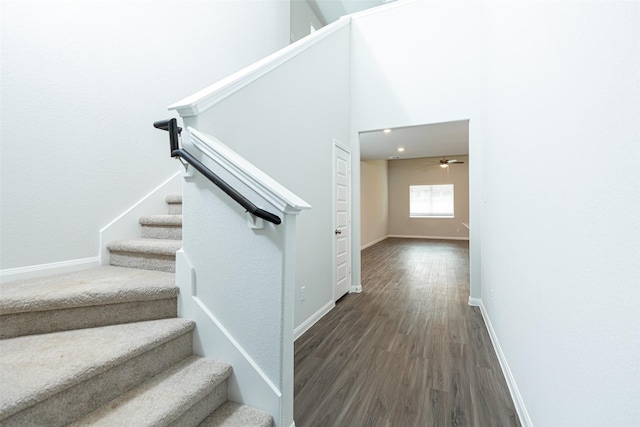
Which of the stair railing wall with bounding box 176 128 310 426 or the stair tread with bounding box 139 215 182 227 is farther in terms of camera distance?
the stair tread with bounding box 139 215 182 227

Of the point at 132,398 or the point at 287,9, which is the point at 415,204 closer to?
the point at 287,9

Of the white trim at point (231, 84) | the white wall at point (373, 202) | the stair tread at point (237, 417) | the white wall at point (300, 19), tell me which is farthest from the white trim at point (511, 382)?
the white wall at point (373, 202)

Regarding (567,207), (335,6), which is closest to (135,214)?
(567,207)

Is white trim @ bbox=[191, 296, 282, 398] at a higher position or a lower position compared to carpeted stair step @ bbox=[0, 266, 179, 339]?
lower

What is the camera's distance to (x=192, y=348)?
1603 millimetres

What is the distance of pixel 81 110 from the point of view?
209 centimetres

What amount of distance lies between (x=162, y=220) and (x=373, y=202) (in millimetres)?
8283

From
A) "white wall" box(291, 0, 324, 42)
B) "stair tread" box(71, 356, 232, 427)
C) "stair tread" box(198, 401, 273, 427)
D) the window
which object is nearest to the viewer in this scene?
"stair tread" box(71, 356, 232, 427)

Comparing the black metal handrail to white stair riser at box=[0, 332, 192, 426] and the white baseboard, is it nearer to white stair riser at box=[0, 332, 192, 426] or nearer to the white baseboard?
white stair riser at box=[0, 332, 192, 426]

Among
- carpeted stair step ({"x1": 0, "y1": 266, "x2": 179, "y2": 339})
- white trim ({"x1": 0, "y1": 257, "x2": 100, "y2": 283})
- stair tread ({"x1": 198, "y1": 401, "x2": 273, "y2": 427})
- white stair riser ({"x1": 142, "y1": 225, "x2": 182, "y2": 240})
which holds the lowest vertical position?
stair tread ({"x1": 198, "y1": 401, "x2": 273, "y2": 427})

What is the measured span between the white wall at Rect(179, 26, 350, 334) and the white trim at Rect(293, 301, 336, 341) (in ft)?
0.07

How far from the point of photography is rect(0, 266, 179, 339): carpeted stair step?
1348 millimetres

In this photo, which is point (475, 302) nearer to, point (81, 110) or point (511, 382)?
point (511, 382)

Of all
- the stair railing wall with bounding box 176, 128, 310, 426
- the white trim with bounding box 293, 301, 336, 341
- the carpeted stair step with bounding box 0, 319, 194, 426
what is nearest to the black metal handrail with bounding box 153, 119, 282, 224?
the stair railing wall with bounding box 176, 128, 310, 426
